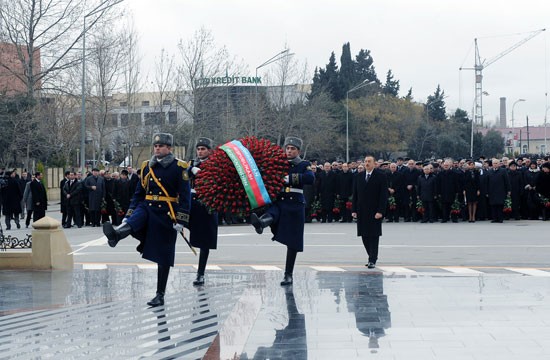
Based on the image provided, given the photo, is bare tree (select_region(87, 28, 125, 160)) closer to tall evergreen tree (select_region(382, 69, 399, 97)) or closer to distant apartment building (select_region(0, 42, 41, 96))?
distant apartment building (select_region(0, 42, 41, 96))

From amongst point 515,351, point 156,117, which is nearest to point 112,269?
point 515,351

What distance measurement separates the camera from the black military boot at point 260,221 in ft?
38.3

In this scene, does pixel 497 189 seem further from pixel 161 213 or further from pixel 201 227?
pixel 161 213

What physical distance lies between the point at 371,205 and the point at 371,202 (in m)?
0.05

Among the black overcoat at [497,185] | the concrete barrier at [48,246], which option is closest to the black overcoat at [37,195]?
the concrete barrier at [48,246]

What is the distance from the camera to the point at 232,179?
11.6 meters

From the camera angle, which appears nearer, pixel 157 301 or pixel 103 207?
pixel 157 301

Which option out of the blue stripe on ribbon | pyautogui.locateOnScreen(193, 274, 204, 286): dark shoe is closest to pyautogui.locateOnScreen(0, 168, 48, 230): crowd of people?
pyautogui.locateOnScreen(193, 274, 204, 286): dark shoe

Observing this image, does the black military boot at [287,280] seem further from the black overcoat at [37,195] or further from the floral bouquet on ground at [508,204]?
the floral bouquet on ground at [508,204]

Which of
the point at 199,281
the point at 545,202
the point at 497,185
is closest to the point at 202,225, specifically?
the point at 199,281

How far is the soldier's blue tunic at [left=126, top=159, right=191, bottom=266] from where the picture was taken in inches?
444

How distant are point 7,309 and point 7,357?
9.99ft

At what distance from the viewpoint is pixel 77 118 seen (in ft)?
172

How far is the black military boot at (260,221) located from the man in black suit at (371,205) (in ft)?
9.76
